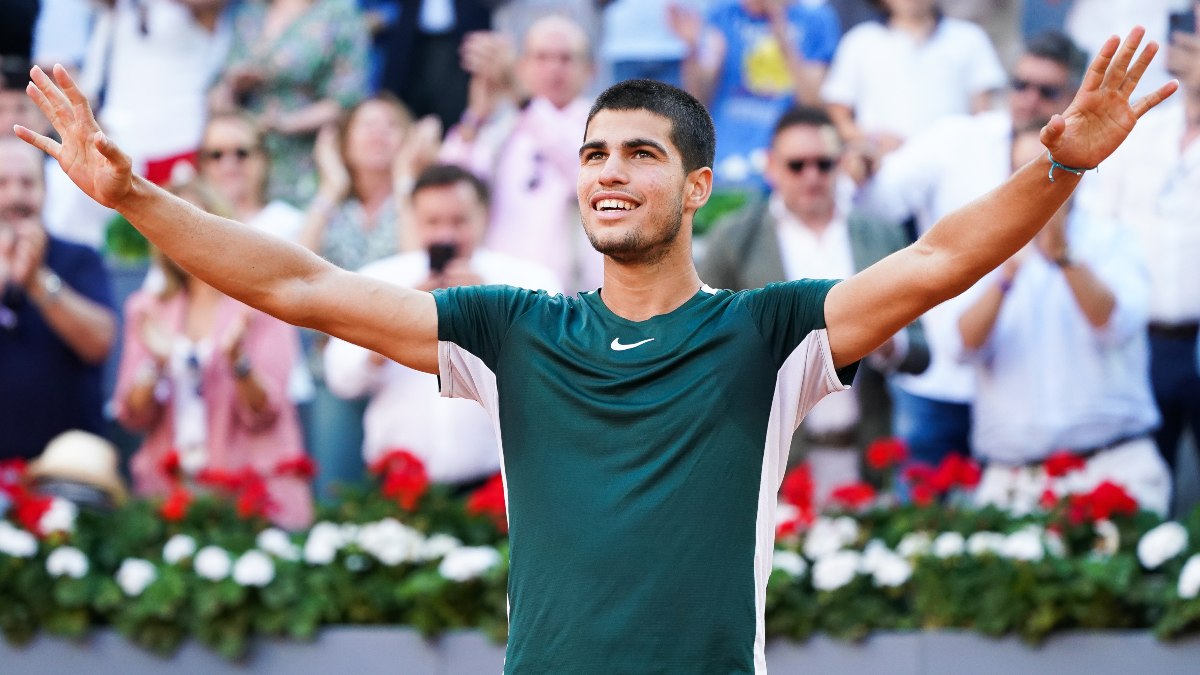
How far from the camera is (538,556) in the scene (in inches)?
131

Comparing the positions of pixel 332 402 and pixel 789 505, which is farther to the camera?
pixel 332 402

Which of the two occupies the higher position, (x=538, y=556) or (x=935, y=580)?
(x=935, y=580)

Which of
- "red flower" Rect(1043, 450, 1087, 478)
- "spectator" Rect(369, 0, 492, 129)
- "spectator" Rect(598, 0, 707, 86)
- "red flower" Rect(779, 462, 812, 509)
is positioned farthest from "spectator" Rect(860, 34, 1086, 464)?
"spectator" Rect(369, 0, 492, 129)

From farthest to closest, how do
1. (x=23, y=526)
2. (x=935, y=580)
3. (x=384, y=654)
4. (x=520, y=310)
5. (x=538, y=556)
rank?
(x=23, y=526), (x=384, y=654), (x=935, y=580), (x=520, y=310), (x=538, y=556)

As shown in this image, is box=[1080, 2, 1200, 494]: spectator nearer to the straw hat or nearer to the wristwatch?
the straw hat

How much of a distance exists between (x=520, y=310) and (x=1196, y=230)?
4525 mm

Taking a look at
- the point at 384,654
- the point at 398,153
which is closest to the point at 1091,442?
the point at 384,654

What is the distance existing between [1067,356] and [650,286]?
4.01m

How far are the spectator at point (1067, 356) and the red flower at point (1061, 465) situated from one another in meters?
0.23

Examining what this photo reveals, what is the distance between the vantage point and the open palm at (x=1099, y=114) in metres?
3.17

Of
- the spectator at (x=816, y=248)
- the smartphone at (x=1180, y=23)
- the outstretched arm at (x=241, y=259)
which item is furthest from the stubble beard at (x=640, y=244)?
the smartphone at (x=1180, y=23)

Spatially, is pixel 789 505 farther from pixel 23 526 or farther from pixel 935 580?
pixel 23 526

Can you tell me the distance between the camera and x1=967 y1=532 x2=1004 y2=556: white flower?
6.21m

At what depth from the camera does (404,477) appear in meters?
7.10
